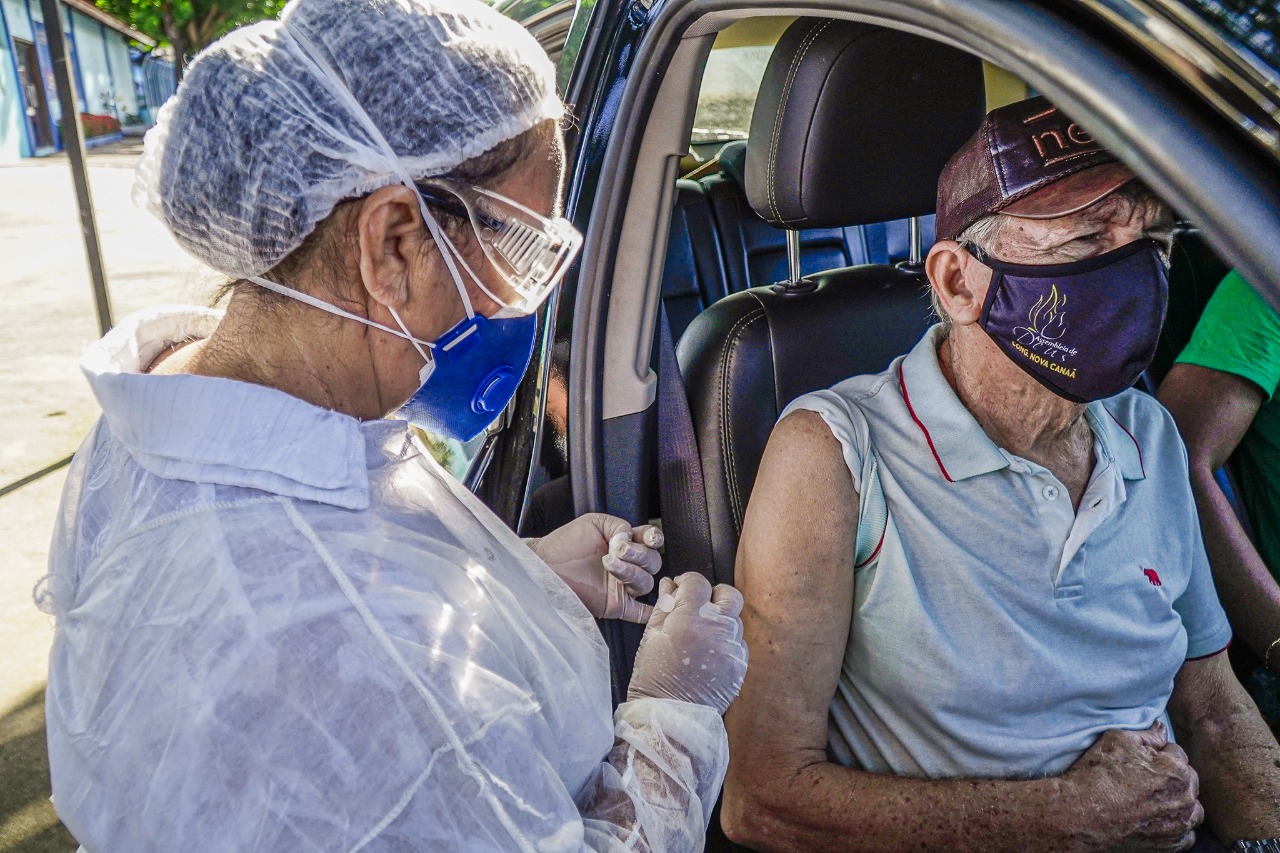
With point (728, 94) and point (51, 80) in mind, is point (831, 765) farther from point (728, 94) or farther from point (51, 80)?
point (51, 80)

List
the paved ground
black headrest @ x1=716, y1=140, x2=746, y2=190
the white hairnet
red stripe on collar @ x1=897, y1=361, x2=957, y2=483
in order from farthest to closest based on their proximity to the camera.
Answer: black headrest @ x1=716, y1=140, x2=746, y2=190
the paved ground
red stripe on collar @ x1=897, y1=361, x2=957, y2=483
the white hairnet

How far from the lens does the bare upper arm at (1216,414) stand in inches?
85.3

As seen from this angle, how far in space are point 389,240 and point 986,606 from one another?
101 centimetres

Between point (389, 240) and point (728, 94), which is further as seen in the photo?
point (728, 94)

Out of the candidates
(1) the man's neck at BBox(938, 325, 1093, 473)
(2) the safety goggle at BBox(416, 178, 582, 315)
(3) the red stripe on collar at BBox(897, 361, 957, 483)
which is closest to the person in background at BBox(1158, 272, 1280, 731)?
(1) the man's neck at BBox(938, 325, 1093, 473)

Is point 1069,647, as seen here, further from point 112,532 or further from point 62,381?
point 62,381

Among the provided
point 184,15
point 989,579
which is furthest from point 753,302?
point 184,15

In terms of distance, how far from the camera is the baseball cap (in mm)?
1438

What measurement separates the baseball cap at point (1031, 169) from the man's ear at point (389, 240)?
0.89 meters

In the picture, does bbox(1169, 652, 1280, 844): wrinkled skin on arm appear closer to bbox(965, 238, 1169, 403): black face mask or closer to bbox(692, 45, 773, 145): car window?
bbox(965, 238, 1169, 403): black face mask

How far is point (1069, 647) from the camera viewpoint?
1544mm

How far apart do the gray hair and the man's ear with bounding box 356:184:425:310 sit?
2.91 ft

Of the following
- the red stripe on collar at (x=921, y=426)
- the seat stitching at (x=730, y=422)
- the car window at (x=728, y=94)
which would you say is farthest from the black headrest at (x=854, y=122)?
the car window at (x=728, y=94)

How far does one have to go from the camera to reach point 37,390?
6.19 meters
